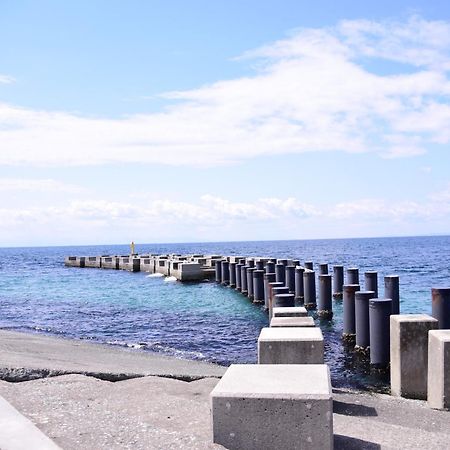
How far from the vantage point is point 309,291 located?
65.3ft

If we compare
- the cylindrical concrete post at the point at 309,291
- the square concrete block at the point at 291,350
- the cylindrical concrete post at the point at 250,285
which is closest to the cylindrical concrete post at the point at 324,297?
the cylindrical concrete post at the point at 309,291

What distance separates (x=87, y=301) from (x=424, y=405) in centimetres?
1985

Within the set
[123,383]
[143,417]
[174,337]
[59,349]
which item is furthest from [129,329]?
[143,417]

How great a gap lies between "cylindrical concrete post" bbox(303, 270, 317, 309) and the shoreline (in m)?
9.51

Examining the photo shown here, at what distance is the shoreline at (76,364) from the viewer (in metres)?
7.25

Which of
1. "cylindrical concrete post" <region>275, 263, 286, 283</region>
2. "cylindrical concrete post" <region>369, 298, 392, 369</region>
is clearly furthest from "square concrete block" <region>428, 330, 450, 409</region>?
"cylindrical concrete post" <region>275, 263, 286, 283</region>

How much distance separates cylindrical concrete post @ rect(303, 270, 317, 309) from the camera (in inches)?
778

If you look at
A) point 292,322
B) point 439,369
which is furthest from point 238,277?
point 439,369

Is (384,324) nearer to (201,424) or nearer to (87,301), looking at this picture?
(201,424)

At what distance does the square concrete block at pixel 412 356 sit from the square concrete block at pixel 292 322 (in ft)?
4.52

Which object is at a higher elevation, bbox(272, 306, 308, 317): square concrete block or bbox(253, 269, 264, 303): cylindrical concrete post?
bbox(272, 306, 308, 317): square concrete block

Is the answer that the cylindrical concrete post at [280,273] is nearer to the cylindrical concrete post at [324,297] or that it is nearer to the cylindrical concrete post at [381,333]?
the cylindrical concrete post at [324,297]

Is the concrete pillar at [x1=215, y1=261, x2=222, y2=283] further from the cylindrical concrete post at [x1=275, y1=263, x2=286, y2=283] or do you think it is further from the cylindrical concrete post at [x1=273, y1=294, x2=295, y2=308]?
the cylindrical concrete post at [x1=273, y1=294, x2=295, y2=308]

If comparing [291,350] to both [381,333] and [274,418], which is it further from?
[381,333]
